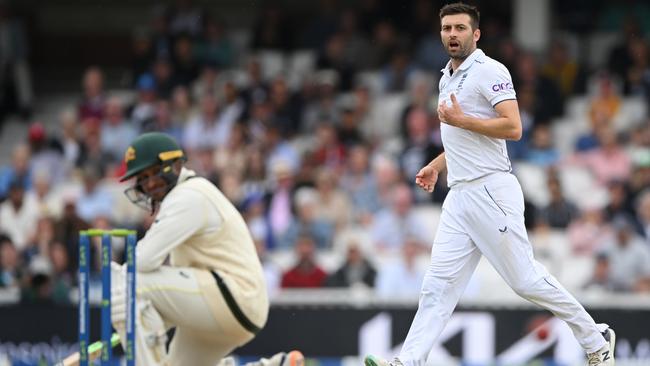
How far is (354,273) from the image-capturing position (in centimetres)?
1412

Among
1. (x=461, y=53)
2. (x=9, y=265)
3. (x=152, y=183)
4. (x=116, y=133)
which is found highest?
(x=461, y=53)

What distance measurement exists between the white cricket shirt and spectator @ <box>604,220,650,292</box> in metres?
6.29

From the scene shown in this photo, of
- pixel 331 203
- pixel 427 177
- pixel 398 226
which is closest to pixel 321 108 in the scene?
pixel 331 203

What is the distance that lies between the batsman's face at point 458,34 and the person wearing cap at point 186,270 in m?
1.86

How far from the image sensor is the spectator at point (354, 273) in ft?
46.2

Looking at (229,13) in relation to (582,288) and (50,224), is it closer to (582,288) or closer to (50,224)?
(50,224)

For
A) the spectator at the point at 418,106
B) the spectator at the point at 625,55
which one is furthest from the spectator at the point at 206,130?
the spectator at the point at 625,55

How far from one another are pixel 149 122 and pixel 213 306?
8.40 metres

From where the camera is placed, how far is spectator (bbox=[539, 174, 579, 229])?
14.9m

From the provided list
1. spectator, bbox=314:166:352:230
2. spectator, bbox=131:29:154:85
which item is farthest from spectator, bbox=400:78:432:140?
spectator, bbox=131:29:154:85

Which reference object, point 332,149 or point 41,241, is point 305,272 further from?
point 41,241

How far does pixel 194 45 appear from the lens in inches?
733

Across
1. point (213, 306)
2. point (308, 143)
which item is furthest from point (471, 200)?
point (308, 143)

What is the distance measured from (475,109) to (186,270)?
2097 millimetres
